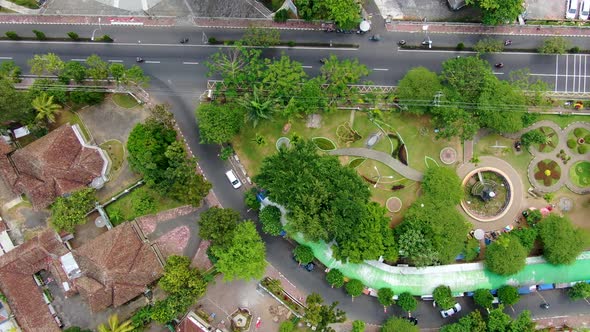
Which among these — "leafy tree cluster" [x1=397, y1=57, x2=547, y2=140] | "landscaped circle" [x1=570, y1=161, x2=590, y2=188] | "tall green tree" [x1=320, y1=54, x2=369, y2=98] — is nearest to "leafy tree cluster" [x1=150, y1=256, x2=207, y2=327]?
"tall green tree" [x1=320, y1=54, x2=369, y2=98]

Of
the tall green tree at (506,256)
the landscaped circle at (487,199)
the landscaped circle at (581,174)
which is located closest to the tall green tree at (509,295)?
Result: the tall green tree at (506,256)

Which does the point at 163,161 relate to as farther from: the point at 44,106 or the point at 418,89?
the point at 418,89

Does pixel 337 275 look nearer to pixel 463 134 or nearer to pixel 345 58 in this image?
pixel 463 134

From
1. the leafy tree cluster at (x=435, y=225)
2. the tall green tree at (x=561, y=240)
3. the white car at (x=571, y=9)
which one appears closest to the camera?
the leafy tree cluster at (x=435, y=225)

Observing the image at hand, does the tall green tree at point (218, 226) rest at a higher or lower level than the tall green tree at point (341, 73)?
lower

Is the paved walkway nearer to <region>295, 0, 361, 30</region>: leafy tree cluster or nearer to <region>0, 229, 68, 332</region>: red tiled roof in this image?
<region>295, 0, 361, 30</region>: leafy tree cluster

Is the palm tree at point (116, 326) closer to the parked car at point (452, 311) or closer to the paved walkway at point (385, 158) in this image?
the paved walkway at point (385, 158)

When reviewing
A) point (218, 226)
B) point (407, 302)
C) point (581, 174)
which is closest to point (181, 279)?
point (218, 226)
